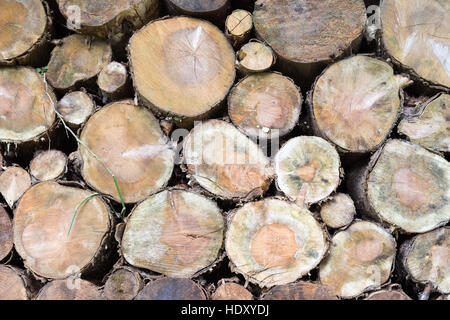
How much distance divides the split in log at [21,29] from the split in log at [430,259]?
7.58 feet

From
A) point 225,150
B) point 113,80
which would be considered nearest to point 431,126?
point 225,150

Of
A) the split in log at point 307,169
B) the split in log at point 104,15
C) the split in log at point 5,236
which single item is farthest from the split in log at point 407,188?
the split in log at point 5,236

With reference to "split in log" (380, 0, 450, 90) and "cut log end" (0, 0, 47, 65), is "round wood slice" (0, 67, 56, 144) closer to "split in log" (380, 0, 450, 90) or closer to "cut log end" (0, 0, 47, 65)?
"cut log end" (0, 0, 47, 65)

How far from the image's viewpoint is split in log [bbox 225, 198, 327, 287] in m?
2.23

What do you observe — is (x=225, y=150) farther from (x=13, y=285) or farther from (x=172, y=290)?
(x=13, y=285)

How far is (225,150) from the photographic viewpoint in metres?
2.40

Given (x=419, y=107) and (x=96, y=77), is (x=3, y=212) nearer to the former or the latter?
(x=96, y=77)

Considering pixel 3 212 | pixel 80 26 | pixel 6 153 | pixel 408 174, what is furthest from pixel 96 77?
pixel 408 174

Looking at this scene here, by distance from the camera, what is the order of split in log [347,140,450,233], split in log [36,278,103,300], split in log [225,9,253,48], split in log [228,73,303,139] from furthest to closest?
1. split in log [225,9,253,48]
2. split in log [228,73,303,139]
3. split in log [347,140,450,233]
4. split in log [36,278,103,300]

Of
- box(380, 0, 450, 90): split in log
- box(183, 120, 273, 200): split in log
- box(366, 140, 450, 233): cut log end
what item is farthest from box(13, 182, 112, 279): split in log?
box(380, 0, 450, 90): split in log

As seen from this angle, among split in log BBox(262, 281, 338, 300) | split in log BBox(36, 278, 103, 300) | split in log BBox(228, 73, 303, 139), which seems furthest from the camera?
split in log BBox(228, 73, 303, 139)

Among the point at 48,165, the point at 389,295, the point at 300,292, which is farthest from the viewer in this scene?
the point at 48,165

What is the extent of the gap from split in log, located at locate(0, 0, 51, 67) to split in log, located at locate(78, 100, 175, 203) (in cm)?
57

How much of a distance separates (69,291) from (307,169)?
51.9 inches
